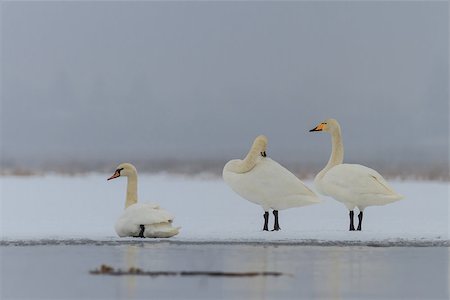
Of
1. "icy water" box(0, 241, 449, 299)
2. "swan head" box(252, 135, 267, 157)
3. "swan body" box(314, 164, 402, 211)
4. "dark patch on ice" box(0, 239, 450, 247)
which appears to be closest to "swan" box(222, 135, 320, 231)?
"swan head" box(252, 135, 267, 157)

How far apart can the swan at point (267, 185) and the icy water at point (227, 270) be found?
146cm

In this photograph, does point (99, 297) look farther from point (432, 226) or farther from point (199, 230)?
point (432, 226)

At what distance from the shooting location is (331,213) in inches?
628

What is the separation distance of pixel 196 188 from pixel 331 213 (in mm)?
5874

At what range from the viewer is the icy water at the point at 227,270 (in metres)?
8.26

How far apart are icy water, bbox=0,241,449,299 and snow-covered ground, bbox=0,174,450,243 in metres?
0.84

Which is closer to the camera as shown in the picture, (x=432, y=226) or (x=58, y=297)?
(x=58, y=297)

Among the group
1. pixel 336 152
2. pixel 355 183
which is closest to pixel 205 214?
pixel 336 152

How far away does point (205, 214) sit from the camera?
1528 cm

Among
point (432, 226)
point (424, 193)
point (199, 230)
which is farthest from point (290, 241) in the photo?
point (424, 193)

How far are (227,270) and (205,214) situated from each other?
5964 mm

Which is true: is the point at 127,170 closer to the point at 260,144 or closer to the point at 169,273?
the point at 260,144

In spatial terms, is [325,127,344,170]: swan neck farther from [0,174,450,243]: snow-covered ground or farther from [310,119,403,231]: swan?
[310,119,403,231]: swan

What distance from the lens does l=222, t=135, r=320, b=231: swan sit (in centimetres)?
1253
